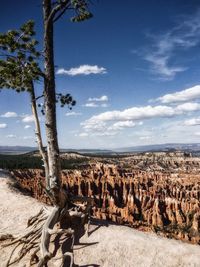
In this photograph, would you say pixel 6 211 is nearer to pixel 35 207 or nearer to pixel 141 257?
pixel 35 207

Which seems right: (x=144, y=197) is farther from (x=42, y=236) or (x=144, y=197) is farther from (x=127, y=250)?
(x=42, y=236)

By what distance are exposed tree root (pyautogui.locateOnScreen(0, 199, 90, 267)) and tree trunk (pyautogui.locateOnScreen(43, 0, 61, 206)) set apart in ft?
2.39

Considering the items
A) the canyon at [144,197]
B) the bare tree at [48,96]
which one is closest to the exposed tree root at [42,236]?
the bare tree at [48,96]

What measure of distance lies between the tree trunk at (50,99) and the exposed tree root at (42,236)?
28.7 inches

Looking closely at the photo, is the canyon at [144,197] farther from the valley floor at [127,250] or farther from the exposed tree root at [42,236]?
the valley floor at [127,250]

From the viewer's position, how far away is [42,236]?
11219 millimetres

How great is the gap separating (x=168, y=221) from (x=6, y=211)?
82885 mm

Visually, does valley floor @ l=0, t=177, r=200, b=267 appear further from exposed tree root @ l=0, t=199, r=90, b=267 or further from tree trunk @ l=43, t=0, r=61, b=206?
tree trunk @ l=43, t=0, r=61, b=206

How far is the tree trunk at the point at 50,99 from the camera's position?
40.7 ft

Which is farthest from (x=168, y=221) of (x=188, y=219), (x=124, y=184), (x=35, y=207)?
(x=35, y=207)

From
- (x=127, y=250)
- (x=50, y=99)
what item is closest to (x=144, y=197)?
(x=127, y=250)

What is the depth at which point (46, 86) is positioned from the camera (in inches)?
491

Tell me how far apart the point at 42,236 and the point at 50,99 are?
5.21 metres

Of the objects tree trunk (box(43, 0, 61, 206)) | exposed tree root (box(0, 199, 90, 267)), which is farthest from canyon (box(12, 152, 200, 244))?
tree trunk (box(43, 0, 61, 206))
